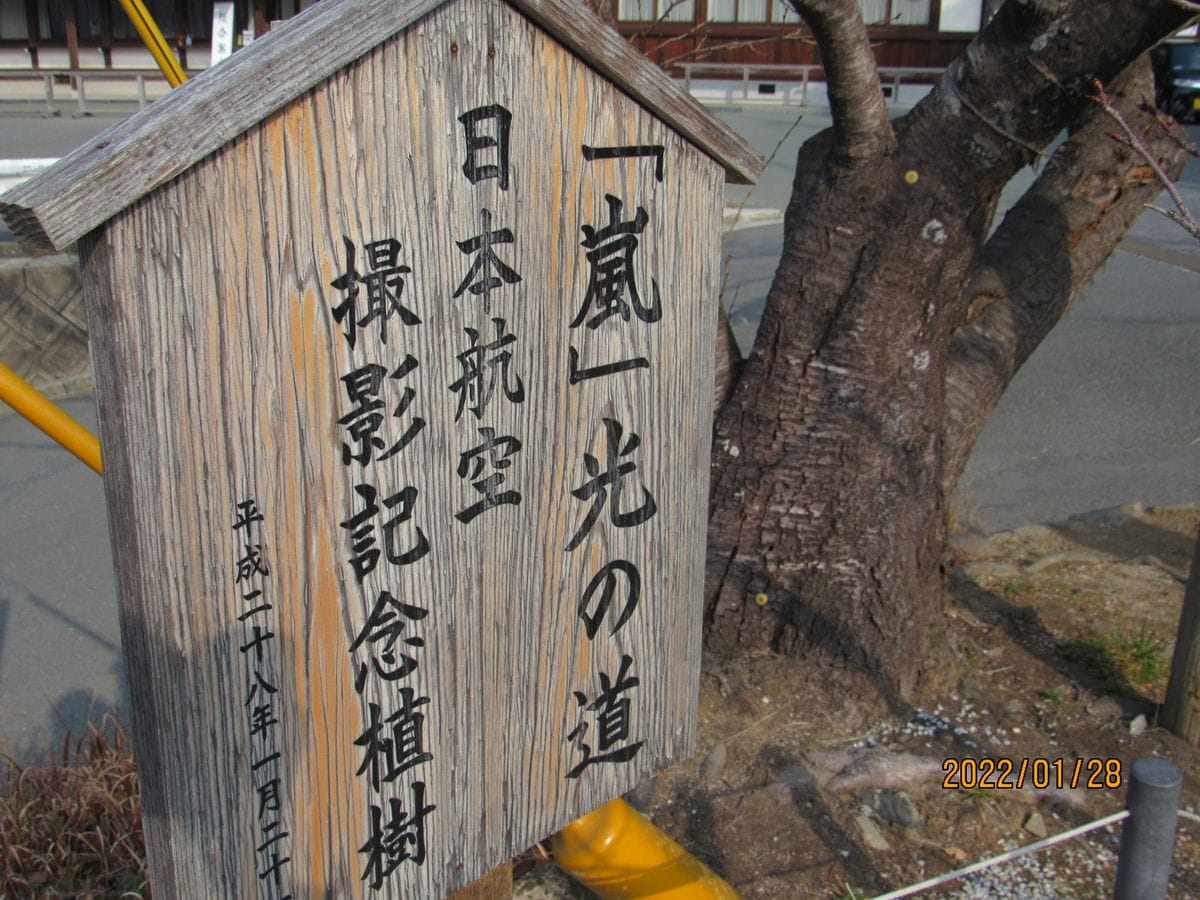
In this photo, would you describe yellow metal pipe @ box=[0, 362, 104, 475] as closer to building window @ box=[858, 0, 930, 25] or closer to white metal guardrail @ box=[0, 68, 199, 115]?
white metal guardrail @ box=[0, 68, 199, 115]

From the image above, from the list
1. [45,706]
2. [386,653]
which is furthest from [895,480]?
[45,706]

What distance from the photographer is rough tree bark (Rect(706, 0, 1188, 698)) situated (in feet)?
8.84

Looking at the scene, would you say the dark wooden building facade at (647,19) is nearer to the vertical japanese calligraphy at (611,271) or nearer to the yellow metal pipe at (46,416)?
the yellow metal pipe at (46,416)

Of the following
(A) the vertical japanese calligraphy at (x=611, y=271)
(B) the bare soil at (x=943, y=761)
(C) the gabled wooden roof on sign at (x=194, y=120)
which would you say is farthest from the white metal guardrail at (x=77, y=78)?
(C) the gabled wooden roof on sign at (x=194, y=120)

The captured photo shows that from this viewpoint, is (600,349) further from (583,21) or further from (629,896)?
(629,896)

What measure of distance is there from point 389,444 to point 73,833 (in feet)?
5.62

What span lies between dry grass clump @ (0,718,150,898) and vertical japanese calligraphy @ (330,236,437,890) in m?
1.15

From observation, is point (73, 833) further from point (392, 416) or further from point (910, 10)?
point (910, 10)

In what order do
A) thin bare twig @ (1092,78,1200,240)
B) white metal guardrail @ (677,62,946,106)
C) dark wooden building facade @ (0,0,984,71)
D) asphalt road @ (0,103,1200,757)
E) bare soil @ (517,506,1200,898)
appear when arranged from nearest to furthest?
thin bare twig @ (1092,78,1200,240), bare soil @ (517,506,1200,898), asphalt road @ (0,103,1200,757), dark wooden building facade @ (0,0,984,71), white metal guardrail @ (677,62,946,106)

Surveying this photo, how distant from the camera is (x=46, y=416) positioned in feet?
5.99

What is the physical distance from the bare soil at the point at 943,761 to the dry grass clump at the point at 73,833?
2.96 ft

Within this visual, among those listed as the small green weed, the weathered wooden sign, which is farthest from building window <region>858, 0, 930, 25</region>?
the weathered wooden sign
